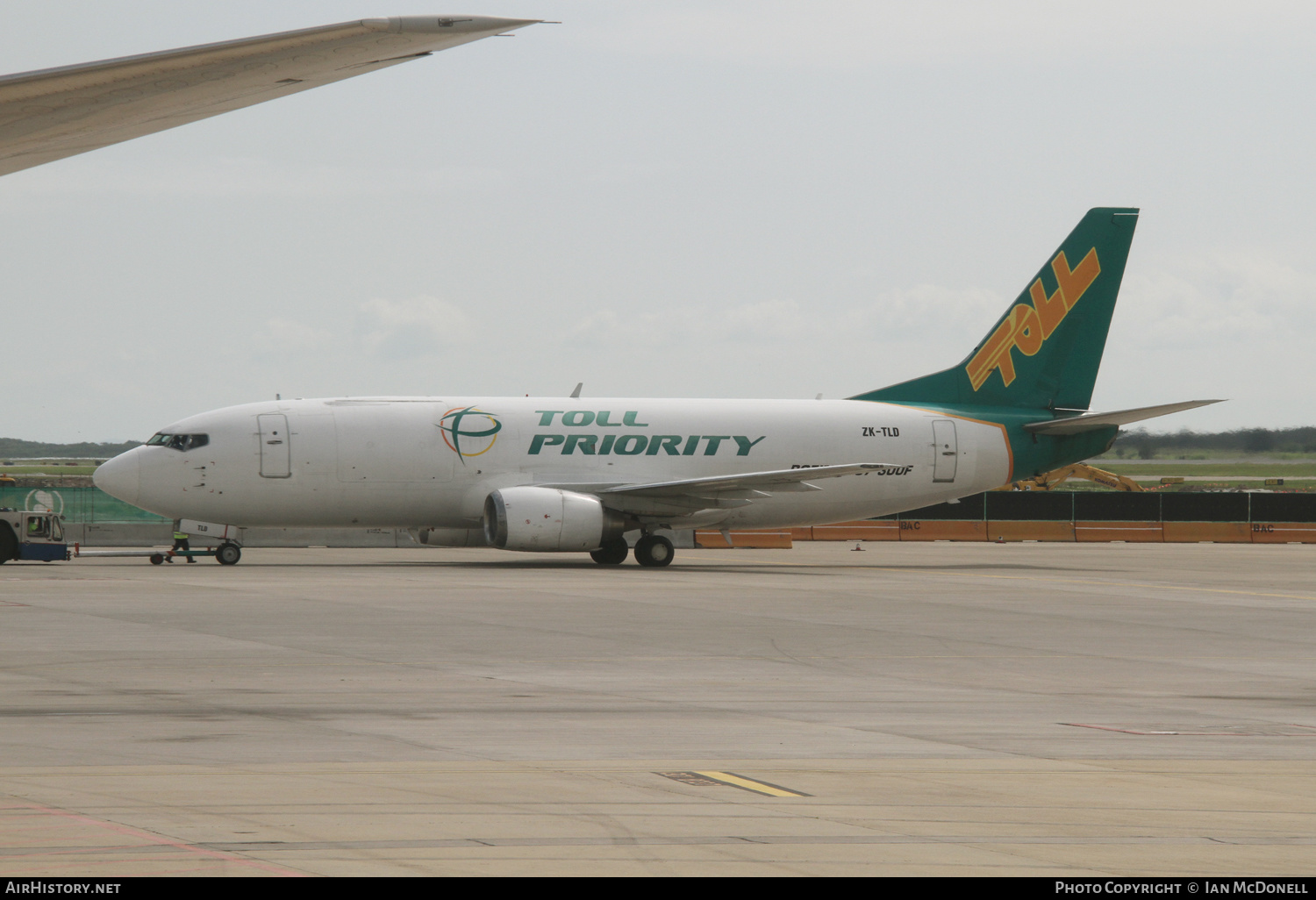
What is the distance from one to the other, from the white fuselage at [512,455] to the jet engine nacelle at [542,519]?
1.18 metres

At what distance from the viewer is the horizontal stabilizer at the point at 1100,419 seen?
33.9 m

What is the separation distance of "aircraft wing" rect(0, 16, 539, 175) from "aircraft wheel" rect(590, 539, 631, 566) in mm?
27883

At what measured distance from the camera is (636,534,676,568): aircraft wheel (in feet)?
114

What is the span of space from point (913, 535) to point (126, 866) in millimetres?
46909

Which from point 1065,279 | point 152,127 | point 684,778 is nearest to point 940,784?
point 684,778

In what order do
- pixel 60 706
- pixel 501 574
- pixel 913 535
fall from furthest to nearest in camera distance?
1. pixel 913 535
2. pixel 501 574
3. pixel 60 706

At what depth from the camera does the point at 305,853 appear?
6746 mm

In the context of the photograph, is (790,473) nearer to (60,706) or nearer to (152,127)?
(60,706)

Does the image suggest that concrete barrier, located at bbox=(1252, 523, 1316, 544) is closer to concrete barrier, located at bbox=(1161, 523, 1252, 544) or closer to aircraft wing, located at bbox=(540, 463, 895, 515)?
concrete barrier, located at bbox=(1161, 523, 1252, 544)

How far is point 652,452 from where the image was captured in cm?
3547

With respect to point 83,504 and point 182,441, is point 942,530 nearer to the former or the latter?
point 182,441

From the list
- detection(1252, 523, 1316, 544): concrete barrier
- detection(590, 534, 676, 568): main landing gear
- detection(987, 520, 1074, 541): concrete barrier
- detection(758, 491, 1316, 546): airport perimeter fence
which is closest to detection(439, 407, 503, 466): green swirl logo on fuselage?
detection(590, 534, 676, 568): main landing gear

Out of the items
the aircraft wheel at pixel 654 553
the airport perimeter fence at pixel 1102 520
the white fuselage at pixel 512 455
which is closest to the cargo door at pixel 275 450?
the white fuselage at pixel 512 455

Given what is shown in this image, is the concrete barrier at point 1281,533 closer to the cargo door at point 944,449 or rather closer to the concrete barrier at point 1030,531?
the concrete barrier at point 1030,531
